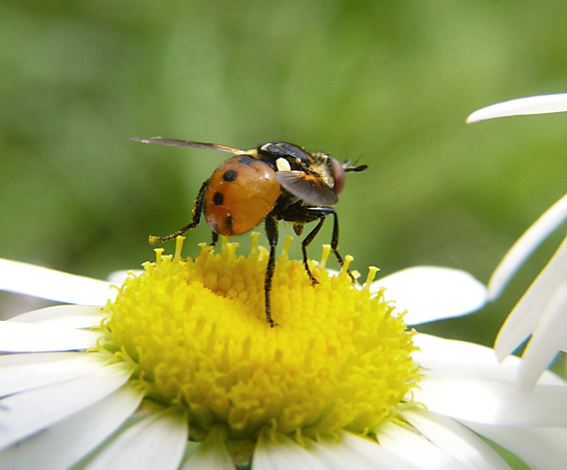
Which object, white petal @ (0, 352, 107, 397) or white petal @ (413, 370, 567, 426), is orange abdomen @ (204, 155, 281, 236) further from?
white petal @ (413, 370, 567, 426)

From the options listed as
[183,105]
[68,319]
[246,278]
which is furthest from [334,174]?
[183,105]

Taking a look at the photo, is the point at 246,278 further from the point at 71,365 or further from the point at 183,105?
the point at 183,105

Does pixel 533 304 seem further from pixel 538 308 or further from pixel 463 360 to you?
pixel 463 360

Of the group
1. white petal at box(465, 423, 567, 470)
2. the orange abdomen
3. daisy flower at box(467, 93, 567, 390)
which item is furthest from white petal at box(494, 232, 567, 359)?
the orange abdomen

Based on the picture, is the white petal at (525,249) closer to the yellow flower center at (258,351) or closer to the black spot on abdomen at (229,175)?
the yellow flower center at (258,351)

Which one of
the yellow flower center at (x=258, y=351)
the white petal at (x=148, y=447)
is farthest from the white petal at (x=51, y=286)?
the white petal at (x=148, y=447)
